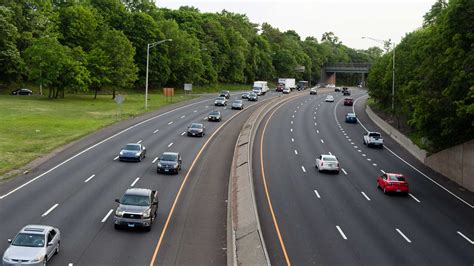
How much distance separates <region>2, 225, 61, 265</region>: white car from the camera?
61.5 ft

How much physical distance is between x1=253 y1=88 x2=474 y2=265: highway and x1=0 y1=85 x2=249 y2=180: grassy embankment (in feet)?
55.0

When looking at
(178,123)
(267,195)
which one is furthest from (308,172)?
(178,123)


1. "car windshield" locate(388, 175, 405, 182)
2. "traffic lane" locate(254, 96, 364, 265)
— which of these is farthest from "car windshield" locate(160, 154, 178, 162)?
"car windshield" locate(388, 175, 405, 182)

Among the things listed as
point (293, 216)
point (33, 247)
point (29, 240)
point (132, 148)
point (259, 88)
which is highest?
point (259, 88)

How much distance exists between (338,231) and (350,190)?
34.7 ft

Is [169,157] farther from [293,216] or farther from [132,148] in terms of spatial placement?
[293,216]

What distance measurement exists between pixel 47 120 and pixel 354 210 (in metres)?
40.4

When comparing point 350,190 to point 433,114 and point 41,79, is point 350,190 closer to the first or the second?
point 433,114

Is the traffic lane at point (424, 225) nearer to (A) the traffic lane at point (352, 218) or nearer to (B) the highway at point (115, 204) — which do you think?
(A) the traffic lane at point (352, 218)

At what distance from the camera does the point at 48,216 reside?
26.4 m

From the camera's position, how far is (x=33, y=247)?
19.6m

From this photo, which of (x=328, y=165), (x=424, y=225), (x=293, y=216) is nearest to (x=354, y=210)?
(x=424, y=225)

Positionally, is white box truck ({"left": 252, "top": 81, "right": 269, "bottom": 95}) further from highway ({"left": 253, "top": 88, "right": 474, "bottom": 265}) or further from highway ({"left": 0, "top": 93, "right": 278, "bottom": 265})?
highway ({"left": 0, "top": 93, "right": 278, "bottom": 265})

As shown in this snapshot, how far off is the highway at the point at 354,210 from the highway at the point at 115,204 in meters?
2.99
